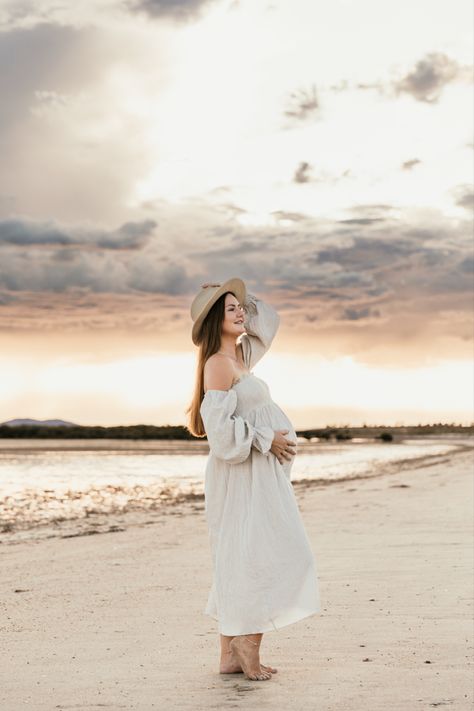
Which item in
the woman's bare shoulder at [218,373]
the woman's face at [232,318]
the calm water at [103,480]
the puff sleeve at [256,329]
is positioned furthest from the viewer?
the calm water at [103,480]

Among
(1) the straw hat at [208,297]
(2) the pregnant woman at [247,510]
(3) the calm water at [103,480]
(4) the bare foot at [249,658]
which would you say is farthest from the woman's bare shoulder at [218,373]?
(3) the calm water at [103,480]

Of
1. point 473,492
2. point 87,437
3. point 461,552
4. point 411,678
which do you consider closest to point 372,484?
point 473,492

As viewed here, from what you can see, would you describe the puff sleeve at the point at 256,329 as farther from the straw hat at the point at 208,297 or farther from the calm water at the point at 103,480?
the calm water at the point at 103,480

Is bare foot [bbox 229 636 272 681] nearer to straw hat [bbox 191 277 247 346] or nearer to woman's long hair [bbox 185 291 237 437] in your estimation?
woman's long hair [bbox 185 291 237 437]

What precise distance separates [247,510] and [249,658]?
84 centimetres

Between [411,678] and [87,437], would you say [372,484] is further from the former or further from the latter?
[87,437]

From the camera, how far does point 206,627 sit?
270 inches

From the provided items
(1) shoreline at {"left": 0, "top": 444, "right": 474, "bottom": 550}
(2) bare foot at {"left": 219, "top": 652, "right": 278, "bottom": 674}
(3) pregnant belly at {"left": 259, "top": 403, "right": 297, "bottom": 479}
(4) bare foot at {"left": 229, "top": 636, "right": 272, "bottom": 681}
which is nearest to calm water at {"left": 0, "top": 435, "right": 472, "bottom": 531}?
(1) shoreline at {"left": 0, "top": 444, "right": 474, "bottom": 550}

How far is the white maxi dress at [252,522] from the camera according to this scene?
532 centimetres

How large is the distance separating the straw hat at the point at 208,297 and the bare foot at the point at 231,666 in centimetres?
185

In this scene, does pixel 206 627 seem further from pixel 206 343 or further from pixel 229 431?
pixel 206 343

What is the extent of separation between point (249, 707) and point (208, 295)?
2313mm

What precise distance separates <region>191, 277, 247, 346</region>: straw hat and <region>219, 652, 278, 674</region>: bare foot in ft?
6.06

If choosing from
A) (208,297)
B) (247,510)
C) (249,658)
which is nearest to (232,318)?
(208,297)
